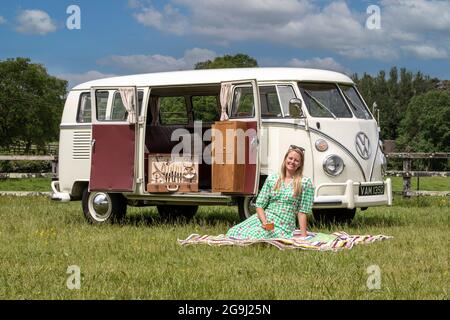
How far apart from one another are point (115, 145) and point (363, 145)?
3778 mm

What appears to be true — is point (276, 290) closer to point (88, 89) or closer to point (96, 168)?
point (96, 168)

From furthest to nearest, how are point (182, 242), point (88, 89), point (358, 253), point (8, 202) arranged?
1. point (8, 202)
2. point (88, 89)
3. point (182, 242)
4. point (358, 253)

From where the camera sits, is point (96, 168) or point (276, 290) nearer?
point (276, 290)

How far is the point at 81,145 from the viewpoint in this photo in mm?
12617

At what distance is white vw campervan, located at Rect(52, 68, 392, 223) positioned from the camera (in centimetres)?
1098

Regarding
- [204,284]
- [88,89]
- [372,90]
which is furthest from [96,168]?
[372,90]

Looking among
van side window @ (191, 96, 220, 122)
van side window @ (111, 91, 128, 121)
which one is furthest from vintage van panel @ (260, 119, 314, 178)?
van side window @ (111, 91, 128, 121)

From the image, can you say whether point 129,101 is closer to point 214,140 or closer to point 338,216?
point 214,140

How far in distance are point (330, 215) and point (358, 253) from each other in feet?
13.4

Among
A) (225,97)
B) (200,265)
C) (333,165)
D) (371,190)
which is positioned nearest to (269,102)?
(225,97)

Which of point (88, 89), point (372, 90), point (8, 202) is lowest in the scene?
point (8, 202)

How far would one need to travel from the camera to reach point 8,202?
17719 mm

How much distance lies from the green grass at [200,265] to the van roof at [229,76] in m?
2.20
